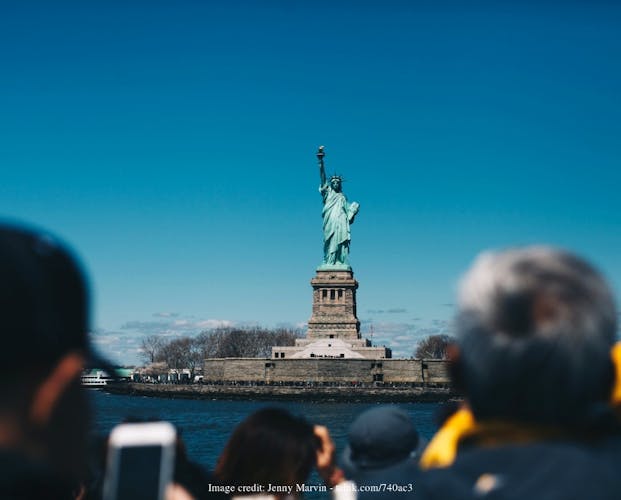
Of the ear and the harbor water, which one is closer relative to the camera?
the ear

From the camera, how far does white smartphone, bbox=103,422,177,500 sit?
7.19 ft

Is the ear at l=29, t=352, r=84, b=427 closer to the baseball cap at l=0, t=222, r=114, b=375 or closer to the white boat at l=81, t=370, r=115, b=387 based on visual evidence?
the baseball cap at l=0, t=222, r=114, b=375

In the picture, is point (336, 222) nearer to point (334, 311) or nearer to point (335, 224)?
point (335, 224)

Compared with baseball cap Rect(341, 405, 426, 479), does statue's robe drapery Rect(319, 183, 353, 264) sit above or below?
above

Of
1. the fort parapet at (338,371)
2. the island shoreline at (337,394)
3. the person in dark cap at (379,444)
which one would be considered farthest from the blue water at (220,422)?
the person in dark cap at (379,444)

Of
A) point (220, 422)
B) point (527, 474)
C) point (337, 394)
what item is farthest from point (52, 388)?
point (337, 394)

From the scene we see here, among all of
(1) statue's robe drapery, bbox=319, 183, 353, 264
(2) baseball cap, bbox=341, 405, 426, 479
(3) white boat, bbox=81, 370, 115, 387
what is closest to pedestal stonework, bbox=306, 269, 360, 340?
(1) statue's robe drapery, bbox=319, 183, 353, 264

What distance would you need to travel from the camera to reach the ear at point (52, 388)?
1.36 metres

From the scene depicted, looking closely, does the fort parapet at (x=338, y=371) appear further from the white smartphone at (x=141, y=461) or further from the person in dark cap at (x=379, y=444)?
the white smartphone at (x=141, y=461)

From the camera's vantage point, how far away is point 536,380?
1.55 m

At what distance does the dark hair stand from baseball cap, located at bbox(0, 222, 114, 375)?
7.77ft

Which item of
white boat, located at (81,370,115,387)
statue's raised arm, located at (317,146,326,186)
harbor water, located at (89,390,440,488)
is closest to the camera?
white boat, located at (81,370,115,387)

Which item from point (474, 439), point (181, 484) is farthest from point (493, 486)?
point (181, 484)

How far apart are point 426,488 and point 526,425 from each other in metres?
0.26
